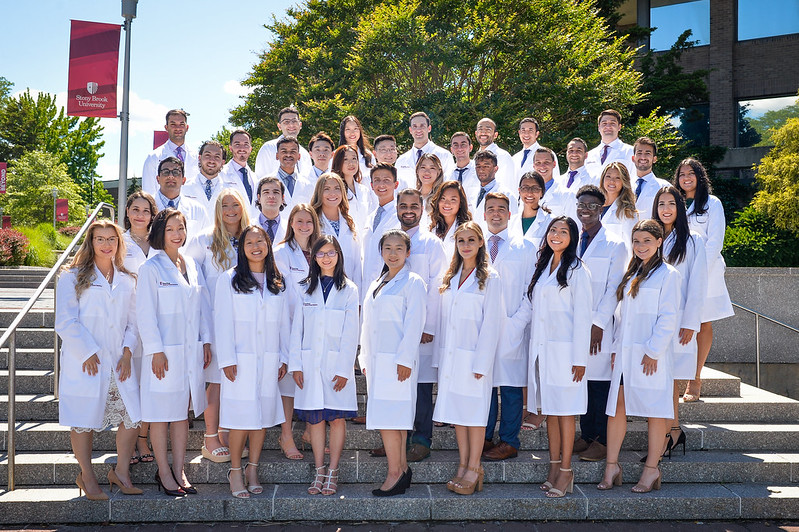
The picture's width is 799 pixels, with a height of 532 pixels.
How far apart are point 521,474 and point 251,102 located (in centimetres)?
2167

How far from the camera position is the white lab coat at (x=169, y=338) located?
5.05 meters

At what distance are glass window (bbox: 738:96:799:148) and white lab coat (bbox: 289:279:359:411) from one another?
24.5 m

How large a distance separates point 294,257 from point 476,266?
159 cm

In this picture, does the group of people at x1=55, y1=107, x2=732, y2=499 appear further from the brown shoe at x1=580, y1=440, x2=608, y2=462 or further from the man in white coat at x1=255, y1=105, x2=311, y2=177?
the man in white coat at x1=255, y1=105, x2=311, y2=177

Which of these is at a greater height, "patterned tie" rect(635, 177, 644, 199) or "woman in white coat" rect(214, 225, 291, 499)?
"patterned tie" rect(635, 177, 644, 199)

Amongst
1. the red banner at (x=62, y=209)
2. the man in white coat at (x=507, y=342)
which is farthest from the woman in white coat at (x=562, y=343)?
the red banner at (x=62, y=209)

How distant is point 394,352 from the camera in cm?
514

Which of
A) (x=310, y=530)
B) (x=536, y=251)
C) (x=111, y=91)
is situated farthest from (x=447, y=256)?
(x=111, y=91)

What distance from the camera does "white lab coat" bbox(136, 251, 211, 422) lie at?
505cm

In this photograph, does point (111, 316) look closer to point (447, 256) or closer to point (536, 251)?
point (447, 256)

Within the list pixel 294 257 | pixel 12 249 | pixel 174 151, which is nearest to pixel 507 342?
pixel 294 257

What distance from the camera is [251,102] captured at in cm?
2450

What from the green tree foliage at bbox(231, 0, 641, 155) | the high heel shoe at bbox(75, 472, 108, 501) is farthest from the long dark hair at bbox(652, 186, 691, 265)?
the green tree foliage at bbox(231, 0, 641, 155)

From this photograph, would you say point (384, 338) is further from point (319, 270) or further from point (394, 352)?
point (319, 270)
